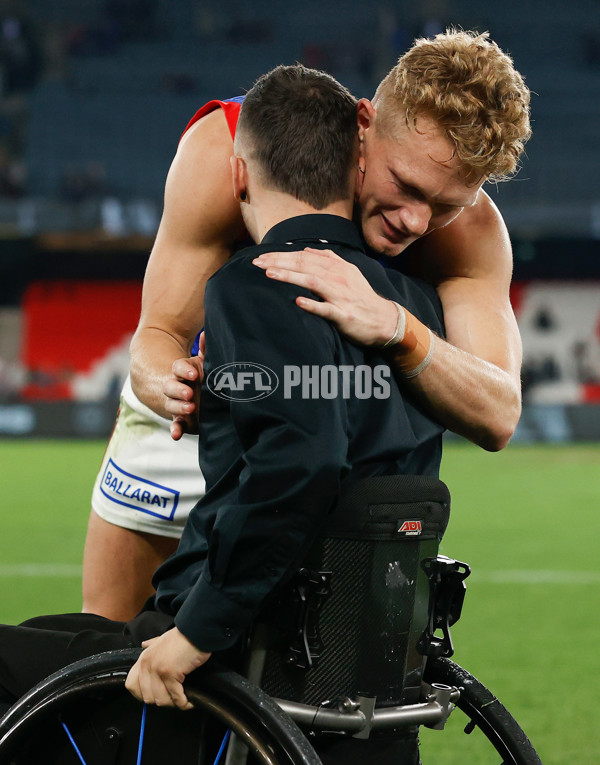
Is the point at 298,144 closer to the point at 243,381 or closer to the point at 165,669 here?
the point at 243,381

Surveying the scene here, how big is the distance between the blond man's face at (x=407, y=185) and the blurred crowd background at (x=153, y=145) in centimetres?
1703

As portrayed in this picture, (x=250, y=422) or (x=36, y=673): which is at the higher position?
(x=250, y=422)

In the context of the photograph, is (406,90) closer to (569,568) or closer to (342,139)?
(342,139)

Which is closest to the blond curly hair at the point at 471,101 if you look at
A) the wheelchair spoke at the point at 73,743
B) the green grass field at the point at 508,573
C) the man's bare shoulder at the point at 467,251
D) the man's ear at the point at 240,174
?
the man's ear at the point at 240,174

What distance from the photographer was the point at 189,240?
A: 243 cm

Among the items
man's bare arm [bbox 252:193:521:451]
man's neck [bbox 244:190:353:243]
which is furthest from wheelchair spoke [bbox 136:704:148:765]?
man's neck [bbox 244:190:353:243]

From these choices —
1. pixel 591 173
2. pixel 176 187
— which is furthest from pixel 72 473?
pixel 591 173

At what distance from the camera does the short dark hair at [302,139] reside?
5.57 ft

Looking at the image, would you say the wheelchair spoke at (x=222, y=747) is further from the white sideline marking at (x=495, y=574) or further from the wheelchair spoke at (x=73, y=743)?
the white sideline marking at (x=495, y=574)

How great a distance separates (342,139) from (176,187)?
2.61 ft

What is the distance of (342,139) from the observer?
5.69 ft

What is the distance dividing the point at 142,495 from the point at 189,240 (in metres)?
0.77

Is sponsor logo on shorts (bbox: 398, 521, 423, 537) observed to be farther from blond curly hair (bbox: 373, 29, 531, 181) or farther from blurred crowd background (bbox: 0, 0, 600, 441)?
blurred crowd background (bbox: 0, 0, 600, 441)

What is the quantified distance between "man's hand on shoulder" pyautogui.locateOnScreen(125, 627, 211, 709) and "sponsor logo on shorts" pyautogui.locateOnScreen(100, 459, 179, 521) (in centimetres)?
118
